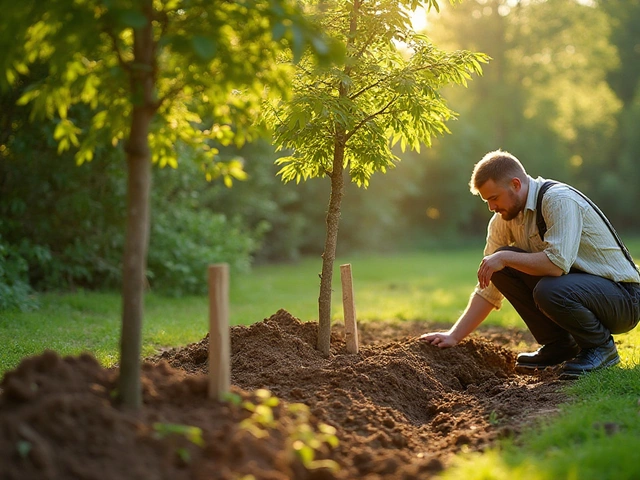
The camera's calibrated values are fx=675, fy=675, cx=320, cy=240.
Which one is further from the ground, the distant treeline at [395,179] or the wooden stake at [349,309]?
the distant treeline at [395,179]

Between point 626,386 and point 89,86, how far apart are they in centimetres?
391

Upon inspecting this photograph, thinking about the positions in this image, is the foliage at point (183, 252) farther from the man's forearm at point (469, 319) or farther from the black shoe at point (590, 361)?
the black shoe at point (590, 361)

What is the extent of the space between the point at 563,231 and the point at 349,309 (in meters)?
1.77

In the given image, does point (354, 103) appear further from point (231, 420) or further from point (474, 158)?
point (474, 158)

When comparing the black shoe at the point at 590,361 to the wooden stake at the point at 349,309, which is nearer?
the black shoe at the point at 590,361

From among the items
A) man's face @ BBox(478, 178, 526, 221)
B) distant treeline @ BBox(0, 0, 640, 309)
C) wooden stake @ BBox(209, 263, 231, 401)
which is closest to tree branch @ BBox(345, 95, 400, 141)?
man's face @ BBox(478, 178, 526, 221)

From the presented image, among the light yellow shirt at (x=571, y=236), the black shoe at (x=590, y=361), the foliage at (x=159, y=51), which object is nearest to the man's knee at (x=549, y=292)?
the light yellow shirt at (x=571, y=236)

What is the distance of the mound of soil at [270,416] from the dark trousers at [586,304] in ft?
1.53

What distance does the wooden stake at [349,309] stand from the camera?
551cm

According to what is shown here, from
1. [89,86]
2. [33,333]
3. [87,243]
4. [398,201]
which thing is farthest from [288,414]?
[398,201]

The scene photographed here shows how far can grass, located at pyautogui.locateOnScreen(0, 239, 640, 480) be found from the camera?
3.12m

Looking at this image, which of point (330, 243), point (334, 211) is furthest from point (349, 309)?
point (334, 211)

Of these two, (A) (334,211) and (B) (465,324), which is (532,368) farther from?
(A) (334,211)

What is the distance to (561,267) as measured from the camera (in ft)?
16.5
